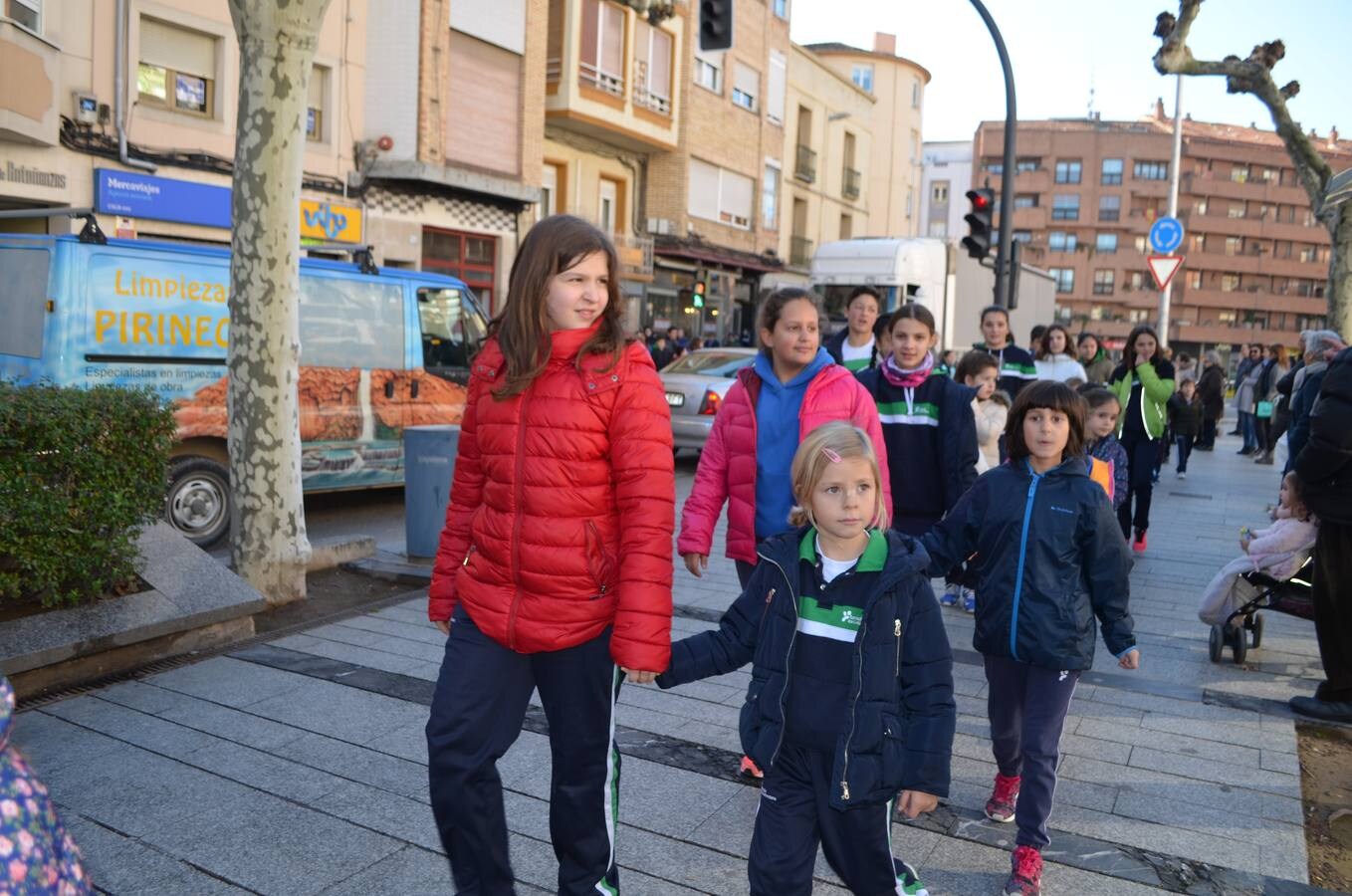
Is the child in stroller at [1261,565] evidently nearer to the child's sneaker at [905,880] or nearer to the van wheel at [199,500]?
the child's sneaker at [905,880]

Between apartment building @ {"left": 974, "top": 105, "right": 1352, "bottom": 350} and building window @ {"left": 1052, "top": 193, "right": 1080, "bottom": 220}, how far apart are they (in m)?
0.07

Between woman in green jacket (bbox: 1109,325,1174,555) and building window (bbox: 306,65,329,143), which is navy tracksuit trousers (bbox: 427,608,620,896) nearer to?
woman in green jacket (bbox: 1109,325,1174,555)

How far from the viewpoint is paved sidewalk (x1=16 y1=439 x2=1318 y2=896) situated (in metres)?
3.43

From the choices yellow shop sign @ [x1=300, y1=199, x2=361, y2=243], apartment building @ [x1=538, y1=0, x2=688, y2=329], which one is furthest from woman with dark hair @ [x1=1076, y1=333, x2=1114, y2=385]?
apartment building @ [x1=538, y1=0, x2=688, y2=329]

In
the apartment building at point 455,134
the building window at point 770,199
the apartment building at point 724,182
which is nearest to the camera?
the apartment building at point 455,134

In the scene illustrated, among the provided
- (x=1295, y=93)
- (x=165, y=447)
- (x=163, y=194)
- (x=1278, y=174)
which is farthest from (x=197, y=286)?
(x=1278, y=174)

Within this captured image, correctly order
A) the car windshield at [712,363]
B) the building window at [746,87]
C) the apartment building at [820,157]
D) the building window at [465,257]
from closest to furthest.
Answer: the car windshield at [712,363] < the building window at [465,257] < the building window at [746,87] < the apartment building at [820,157]

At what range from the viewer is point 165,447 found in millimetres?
5590

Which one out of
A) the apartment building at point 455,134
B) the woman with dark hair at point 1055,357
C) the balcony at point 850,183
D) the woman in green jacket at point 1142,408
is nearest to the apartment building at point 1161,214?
the balcony at point 850,183

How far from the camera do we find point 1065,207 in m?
83.2

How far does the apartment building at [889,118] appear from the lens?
152 ft

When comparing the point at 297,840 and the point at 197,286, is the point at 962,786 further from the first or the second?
the point at 197,286

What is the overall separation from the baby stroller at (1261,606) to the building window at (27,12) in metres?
14.3

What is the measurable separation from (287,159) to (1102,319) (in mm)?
84014
